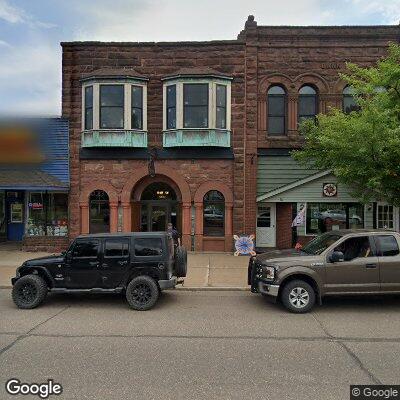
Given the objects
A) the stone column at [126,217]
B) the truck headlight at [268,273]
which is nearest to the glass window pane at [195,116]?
the stone column at [126,217]

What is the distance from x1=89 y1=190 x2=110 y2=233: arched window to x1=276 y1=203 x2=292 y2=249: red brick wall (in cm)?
735

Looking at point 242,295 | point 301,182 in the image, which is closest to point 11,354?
point 242,295

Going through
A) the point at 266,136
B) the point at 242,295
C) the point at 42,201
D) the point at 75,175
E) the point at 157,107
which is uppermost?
the point at 157,107

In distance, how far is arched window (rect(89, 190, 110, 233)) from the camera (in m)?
15.5

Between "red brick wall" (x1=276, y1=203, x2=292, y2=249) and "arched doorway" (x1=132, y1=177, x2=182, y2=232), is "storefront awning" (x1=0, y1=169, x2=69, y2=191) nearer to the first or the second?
"arched doorway" (x1=132, y1=177, x2=182, y2=232)

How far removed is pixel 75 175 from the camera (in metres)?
15.4

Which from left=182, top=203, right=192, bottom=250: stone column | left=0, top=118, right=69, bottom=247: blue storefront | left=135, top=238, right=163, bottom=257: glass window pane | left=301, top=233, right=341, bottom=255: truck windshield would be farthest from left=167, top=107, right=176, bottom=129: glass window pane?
left=301, top=233, right=341, bottom=255: truck windshield

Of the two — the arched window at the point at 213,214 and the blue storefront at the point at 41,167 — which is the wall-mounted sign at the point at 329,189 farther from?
the blue storefront at the point at 41,167

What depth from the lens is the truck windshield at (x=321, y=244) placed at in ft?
26.6

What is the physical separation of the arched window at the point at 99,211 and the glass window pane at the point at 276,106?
7.99 m

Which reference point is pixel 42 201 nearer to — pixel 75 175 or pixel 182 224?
pixel 75 175

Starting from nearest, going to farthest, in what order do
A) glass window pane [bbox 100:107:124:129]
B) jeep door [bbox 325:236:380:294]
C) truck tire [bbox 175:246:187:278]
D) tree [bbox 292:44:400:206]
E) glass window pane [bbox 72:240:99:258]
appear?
jeep door [bbox 325:236:380:294] < glass window pane [bbox 72:240:99:258] < truck tire [bbox 175:246:187:278] < tree [bbox 292:44:400:206] < glass window pane [bbox 100:107:124:129]

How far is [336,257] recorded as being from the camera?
299 inches

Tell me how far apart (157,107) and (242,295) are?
9.35m
